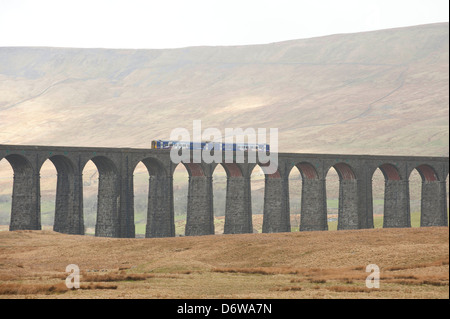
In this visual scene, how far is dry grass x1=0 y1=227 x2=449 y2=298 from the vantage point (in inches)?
1294

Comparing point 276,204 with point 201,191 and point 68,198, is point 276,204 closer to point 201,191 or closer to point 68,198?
point 201,191

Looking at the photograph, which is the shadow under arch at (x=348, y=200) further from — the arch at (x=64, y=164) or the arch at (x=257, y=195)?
the arch at (x=64, y=164)

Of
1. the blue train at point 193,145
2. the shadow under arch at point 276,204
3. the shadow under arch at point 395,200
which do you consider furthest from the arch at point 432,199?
the blue train at point 193,145

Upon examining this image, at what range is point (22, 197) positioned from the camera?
66.3 m

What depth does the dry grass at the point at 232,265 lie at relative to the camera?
108 ft

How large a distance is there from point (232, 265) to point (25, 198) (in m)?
28.2

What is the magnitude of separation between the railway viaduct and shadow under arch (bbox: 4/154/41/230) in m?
0.09

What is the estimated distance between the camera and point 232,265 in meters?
46.1

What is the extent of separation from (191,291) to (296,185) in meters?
139

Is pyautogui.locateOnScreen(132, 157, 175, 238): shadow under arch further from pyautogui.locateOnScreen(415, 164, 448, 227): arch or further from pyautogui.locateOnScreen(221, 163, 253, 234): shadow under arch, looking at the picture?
pyautogui.locateOnScreen(415, 164, 448, 227): arch

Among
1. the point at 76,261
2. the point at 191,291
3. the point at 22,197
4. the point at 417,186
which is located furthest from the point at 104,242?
the point at 417,186
